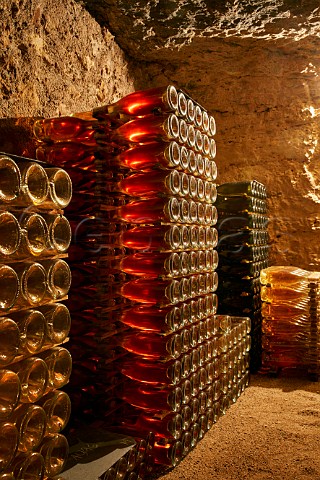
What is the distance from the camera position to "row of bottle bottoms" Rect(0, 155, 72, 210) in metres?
1.56

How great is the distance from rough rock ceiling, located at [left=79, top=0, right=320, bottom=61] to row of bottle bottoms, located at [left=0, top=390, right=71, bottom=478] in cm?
316

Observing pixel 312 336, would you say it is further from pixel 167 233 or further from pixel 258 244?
pixel 167 233

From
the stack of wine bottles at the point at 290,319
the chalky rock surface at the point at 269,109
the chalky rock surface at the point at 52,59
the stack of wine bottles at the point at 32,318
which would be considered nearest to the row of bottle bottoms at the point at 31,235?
the stack of wine bottles at the point at 32,318

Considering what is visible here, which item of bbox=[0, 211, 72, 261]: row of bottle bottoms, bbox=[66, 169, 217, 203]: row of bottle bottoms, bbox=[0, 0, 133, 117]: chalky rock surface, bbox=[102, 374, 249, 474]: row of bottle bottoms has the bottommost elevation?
bbox=[102, 374, 249, 474]: row of bottle bottoms

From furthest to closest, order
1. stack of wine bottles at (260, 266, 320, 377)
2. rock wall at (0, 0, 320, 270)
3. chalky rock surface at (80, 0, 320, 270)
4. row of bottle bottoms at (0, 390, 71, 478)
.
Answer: chalky rock surface at (80, 0, 320, 270) < stack of wine bottles at (260, 266, 320, 377) < rock wall at (0, 0, 320, 270) < row of bottle bottoms at (0, 390, 71, 478)

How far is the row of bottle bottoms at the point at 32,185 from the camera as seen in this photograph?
1.56 m

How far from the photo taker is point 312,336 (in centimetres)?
434

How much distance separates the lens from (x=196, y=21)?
13.5 ft

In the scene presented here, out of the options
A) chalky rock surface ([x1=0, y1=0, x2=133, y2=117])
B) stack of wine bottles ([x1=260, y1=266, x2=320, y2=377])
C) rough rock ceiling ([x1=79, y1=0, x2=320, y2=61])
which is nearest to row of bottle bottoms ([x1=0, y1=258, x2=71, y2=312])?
chalky rock surface ([x1=0, y1=0, x2=133, y2=117])

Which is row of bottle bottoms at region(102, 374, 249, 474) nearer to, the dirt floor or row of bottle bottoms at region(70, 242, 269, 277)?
the dirt floor

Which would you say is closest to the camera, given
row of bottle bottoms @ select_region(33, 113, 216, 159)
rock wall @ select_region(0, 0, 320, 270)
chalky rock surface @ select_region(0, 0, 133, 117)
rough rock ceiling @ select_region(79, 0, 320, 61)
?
row of bottle bottoms @ select_region(33, 113, 216, 159)

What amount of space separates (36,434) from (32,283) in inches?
21.1

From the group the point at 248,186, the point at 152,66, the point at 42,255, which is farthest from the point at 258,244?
the point at 42,255

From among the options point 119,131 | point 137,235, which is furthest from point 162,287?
point 119,131
